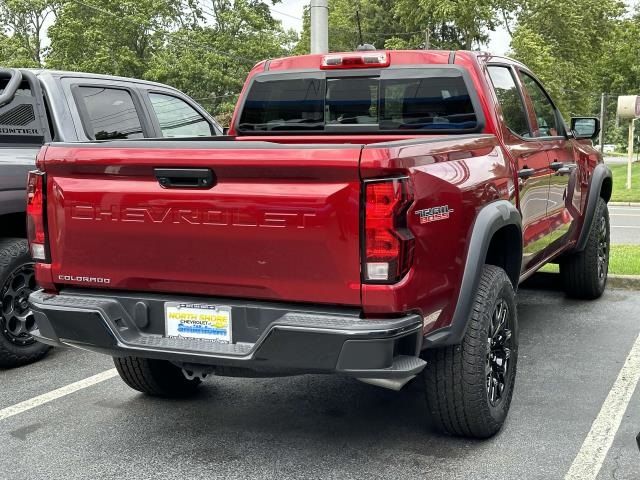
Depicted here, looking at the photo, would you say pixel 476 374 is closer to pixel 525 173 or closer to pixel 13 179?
pixel 525 173

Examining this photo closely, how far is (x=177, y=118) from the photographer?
6.39 meters

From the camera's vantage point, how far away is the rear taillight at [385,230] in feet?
9.26

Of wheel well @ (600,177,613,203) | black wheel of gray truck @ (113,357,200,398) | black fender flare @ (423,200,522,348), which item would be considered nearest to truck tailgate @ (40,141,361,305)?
black fender flare @ (423,200,522,348)

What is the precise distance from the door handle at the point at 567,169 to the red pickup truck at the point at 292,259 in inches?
49.4

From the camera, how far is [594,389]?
171 inches

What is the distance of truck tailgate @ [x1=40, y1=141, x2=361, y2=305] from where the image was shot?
2863 mm

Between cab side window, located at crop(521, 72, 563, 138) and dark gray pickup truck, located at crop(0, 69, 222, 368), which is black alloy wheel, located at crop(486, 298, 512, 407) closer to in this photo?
cab side window, located at crop(521, 72, 563, 138)

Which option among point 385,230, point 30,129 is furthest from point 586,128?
point 30,129

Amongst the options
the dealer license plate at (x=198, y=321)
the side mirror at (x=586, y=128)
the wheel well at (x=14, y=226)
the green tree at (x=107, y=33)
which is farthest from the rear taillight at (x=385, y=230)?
the green tree at (x=107, y=33)

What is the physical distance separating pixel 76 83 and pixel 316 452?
3.38 metres

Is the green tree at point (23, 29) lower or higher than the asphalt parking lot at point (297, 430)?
higher

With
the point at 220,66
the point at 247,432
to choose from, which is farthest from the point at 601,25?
the point at 247,432

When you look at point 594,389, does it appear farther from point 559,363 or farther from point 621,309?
point 621,309

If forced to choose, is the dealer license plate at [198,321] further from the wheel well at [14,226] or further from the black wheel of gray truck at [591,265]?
the black wheel of gray truck at [591,265]
